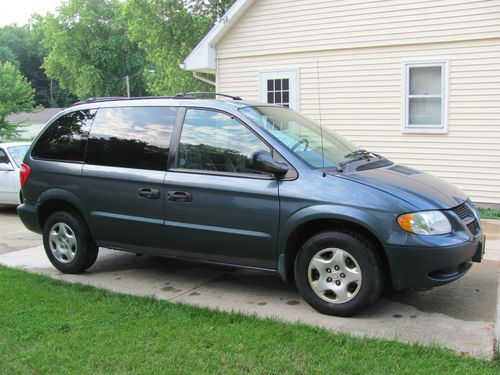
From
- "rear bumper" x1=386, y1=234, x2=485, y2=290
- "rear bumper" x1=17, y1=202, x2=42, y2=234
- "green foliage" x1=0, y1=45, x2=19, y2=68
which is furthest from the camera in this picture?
"green foliage" x1=0, y1=45, x2=19, y2=68

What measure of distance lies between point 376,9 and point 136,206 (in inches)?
299

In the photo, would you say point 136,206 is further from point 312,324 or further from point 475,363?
point 475,363

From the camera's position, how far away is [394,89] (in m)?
10.9

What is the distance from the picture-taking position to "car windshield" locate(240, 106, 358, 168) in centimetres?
482

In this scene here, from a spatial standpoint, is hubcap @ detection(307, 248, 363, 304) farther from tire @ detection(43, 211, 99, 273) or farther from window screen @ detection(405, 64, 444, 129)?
window screen @ detection(405, 64, 444, 129)

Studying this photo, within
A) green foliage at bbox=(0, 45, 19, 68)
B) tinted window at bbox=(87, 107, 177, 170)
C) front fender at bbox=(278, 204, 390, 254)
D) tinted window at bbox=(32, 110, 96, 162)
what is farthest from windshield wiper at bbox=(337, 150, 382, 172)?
green foliage at bbox=(0, 45, 19, 68)

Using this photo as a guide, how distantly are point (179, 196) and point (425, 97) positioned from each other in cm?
710

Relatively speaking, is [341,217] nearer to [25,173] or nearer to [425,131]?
[25,173]

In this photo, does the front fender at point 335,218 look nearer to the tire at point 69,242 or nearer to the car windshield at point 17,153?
the tire at point 69,242

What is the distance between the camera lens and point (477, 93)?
10023 millimetres

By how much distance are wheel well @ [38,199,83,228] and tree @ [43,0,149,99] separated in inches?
2030

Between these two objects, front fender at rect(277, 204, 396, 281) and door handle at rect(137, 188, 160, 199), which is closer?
front fender at rect(277, 204, 396, 281)

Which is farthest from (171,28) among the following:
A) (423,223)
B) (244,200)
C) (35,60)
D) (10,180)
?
(35,60)

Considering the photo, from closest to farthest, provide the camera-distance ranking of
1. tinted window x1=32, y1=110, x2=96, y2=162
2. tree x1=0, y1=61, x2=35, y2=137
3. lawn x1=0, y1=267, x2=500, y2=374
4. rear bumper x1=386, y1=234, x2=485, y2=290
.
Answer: lawn x1=0, y1=267, x2=500, y2=374 → rear bumper x1=386, y1=234, x2=485, y2=290 → tinted window x1=32, y1=110, x2=96, y2=162 → tree x1=0, y1=61, x2=35, y2=137
